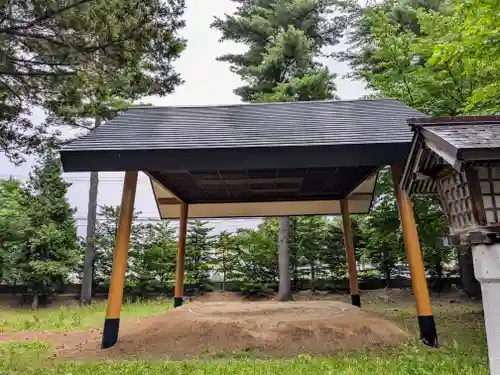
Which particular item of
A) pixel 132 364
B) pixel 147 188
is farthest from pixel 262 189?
pixel 147 188

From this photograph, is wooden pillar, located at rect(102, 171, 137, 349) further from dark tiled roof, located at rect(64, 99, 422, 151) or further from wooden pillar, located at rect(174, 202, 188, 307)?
wooden pillar, located at rect(174, 202, 188, 307)

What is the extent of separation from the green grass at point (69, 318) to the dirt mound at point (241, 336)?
212cm

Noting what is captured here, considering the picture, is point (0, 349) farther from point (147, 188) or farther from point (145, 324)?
point (147, 188)

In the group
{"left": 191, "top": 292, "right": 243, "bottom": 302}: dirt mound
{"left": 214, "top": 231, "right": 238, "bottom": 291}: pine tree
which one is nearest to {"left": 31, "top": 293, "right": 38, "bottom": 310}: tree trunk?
{"left": 191, "top": 292, "right": 243, "bottom": 302}: dirt mound

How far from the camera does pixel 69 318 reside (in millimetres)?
10219

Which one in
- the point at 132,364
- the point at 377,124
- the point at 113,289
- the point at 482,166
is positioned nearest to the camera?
the point at 482,166

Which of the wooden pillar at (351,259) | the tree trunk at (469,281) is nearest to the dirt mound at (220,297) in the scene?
the wooden pillar at (351,259)

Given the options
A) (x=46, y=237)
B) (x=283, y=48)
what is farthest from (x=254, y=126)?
(x=46, y=237)

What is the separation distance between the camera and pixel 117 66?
5211 mm

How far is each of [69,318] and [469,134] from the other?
34.5ft

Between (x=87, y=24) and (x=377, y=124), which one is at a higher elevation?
(x=87, y=24)

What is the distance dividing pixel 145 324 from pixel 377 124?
5.21m

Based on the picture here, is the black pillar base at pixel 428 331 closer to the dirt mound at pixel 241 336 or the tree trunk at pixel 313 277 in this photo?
the dirt mound at pixel 241 336

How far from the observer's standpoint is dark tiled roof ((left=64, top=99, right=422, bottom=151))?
5.46m
